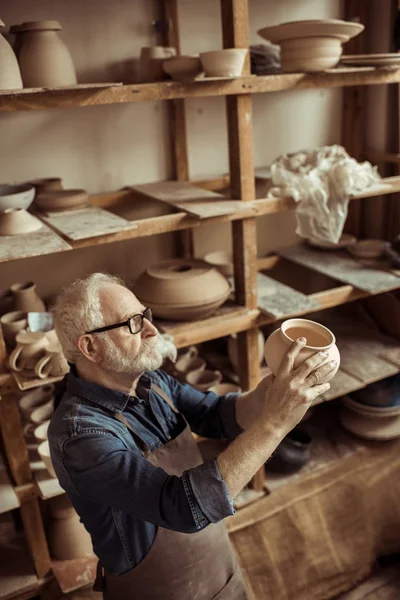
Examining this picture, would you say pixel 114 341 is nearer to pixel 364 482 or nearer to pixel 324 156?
pixel 324 156

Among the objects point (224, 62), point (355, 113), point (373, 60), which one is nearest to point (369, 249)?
point (355, 113)

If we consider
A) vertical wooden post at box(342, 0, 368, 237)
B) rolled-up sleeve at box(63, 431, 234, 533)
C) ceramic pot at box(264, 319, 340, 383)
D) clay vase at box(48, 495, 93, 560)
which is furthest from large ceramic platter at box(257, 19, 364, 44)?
clay vase at box(48, 495, 93, 560)

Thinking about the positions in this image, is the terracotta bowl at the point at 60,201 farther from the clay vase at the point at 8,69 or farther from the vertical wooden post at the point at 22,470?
the vertical wooden post at the point at 22,470

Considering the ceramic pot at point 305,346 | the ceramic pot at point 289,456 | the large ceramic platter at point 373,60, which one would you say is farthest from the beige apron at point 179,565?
the large ceramic platter at point 373,60

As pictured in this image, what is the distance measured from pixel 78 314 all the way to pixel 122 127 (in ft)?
4.62

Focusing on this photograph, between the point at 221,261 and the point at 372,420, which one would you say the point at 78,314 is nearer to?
the point at 221,261

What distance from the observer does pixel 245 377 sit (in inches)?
103

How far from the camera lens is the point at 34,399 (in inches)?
98.0

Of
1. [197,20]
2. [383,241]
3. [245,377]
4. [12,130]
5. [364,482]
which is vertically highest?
[197,20]

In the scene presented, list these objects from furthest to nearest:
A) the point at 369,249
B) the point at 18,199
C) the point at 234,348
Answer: the point at 369,249, the point at 234,348, the point at 18,199

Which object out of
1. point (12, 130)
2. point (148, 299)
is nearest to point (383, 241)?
point (148, 299)

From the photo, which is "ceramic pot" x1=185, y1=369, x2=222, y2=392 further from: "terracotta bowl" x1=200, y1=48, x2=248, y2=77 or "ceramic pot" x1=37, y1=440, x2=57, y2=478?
"terracotta bowl" x1=200, y1=48, x2=248, y2=77

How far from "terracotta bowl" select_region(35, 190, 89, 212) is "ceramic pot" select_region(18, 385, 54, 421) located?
811 mm

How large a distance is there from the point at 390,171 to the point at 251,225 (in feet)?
4.33
